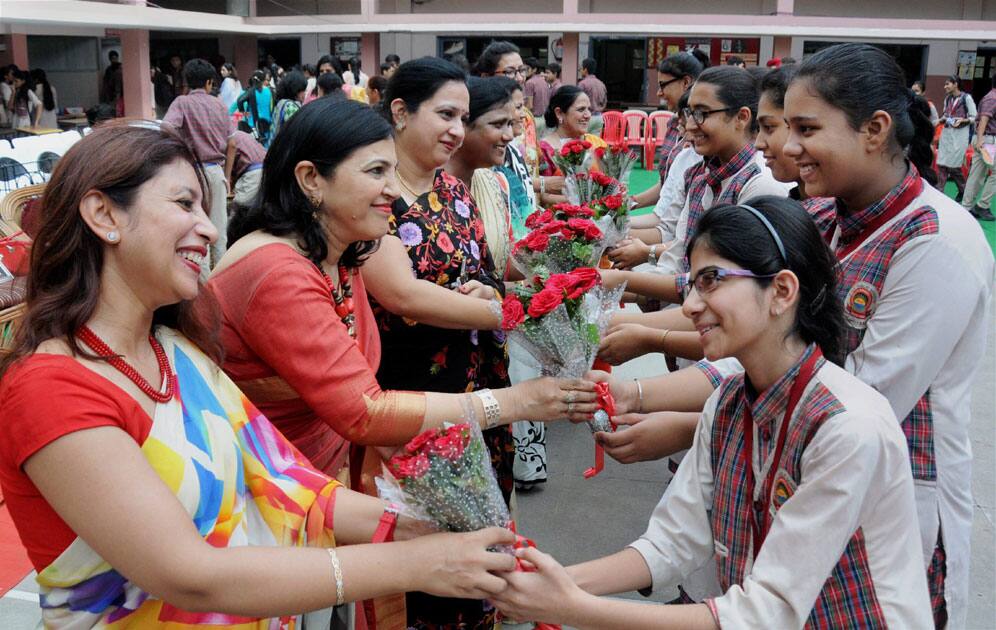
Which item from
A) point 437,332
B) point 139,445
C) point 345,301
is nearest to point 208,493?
point 139,445

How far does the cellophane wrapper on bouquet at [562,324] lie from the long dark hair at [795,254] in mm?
506

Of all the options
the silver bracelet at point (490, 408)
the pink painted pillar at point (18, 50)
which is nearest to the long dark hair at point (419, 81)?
the silver bracelet at point (490, 408)

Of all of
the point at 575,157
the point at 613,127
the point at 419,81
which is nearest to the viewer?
the point at 419,81

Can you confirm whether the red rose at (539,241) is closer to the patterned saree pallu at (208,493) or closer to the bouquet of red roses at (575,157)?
the patterned saree pallu at (208,493)

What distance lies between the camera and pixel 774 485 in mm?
1732

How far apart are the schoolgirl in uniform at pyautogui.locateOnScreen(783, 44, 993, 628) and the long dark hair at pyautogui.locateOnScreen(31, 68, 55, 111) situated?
17.2 meters

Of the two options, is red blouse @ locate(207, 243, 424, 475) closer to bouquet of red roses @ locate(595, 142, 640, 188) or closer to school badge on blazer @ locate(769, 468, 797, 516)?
school badge on blazer @ locate(769, 468, 797, 516)

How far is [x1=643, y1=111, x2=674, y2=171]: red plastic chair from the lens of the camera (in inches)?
637

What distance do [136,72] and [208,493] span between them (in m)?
19.2

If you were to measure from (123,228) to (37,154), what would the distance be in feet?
23.2

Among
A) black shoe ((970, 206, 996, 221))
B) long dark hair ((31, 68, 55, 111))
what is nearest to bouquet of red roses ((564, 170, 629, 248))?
black shoe ((970, 206, 996, 221))

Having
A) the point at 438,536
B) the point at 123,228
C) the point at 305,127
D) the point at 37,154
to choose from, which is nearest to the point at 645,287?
the point at 305,127

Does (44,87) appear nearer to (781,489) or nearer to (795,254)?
(795,254)

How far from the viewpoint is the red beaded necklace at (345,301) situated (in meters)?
2.29
